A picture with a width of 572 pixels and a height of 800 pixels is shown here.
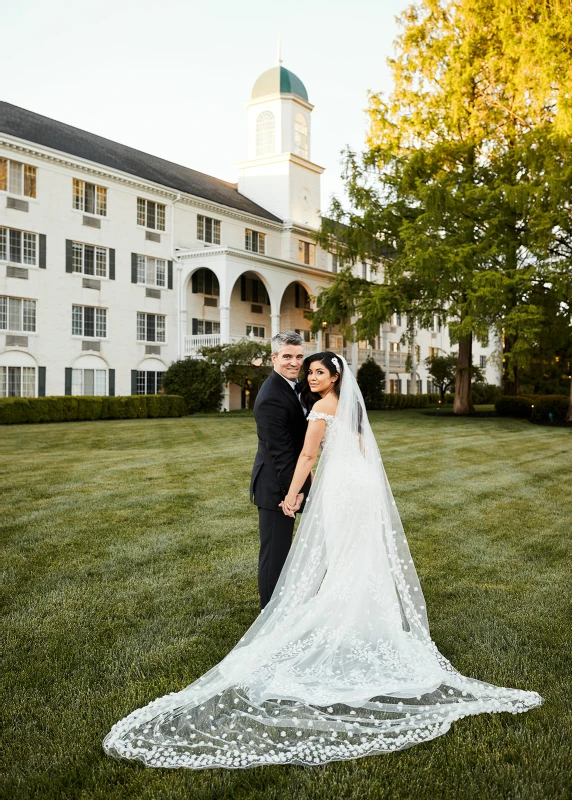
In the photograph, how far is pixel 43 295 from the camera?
26234 millimetres

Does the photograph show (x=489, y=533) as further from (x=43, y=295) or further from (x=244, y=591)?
(x=43, y=295)

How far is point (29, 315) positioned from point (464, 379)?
64.6 ft

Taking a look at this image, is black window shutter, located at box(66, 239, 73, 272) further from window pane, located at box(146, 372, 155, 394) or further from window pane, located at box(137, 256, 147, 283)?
window pane, located at box(146, 372, 155, 394)

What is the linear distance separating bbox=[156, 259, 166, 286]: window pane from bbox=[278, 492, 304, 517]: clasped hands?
2738 cm

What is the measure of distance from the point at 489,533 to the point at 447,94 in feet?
77.9

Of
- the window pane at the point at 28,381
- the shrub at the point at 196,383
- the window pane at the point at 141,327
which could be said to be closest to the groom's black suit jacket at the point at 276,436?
the window pane at the point at 28,381

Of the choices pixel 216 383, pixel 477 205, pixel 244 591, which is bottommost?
pixel 244 591

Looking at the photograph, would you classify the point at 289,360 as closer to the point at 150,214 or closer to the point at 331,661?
the point at 331,661

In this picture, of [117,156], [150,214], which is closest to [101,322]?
[150,214]

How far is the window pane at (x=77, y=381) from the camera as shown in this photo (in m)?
27.2

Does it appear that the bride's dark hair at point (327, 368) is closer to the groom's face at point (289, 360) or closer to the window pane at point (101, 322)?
the groom's face at point (289, 360)

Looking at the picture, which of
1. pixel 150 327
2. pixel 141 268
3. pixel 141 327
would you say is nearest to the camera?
pixel 141 327

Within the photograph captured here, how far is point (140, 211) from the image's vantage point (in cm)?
3008

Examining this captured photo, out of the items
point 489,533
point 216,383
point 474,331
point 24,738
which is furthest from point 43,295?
point 24,738
